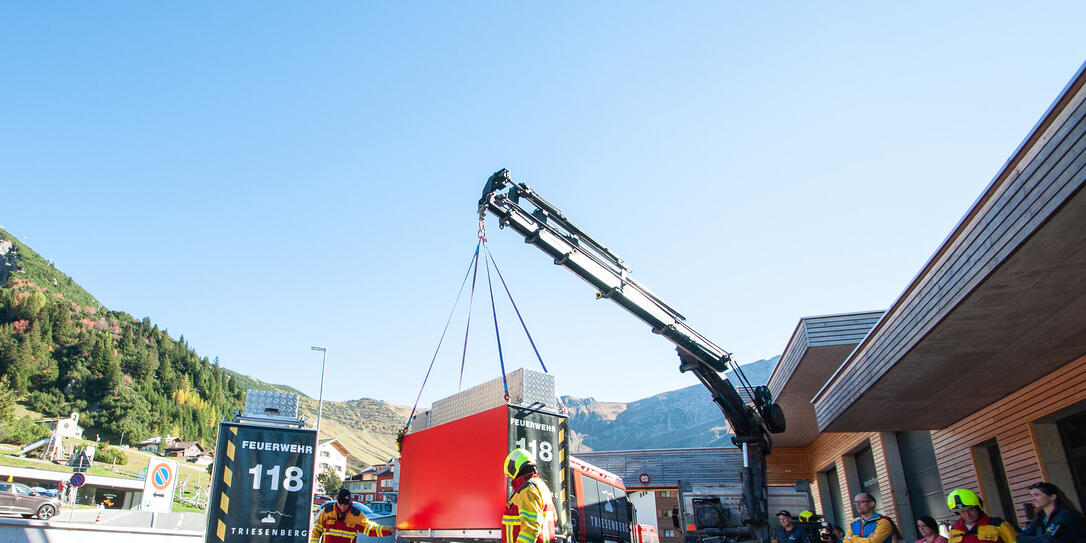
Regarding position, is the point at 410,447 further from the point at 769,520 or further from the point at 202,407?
the point at 202,407

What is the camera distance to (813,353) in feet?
44.7

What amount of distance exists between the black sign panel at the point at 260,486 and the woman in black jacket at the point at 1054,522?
287 inches

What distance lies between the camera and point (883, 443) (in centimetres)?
1577

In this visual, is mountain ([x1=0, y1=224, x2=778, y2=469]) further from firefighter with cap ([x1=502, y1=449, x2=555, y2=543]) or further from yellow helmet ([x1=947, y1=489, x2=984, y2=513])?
yellow helmet ([x1=947, y1=489, x2=984, y2=513])

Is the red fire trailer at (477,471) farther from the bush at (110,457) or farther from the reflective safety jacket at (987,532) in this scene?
the bush at (110,457)

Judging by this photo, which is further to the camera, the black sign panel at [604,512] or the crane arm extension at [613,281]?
the black sign panel at [604,512]

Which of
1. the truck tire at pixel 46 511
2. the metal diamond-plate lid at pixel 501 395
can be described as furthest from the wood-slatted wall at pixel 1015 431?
the truck tire at pixel 46 511

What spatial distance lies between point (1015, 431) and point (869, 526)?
4448 millimetres

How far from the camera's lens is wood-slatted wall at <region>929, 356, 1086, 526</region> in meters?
8.94

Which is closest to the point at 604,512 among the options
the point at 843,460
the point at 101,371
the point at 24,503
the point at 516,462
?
the point at 843,460

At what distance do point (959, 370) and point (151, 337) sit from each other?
17905 cm

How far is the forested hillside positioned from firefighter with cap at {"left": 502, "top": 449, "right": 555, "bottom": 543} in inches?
4001

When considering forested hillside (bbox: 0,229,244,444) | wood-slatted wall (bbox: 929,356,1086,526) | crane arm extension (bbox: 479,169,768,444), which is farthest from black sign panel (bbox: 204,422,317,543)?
forested hillside (bbox: 0,229,244,444)

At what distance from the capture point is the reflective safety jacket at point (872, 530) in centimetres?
767
